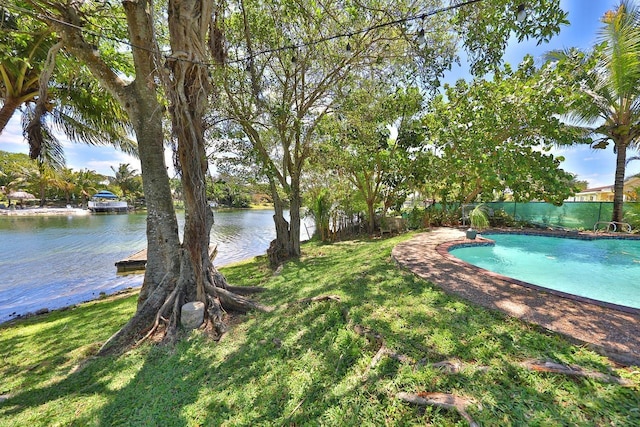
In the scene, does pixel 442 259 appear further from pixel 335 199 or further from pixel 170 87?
pixel 335 199

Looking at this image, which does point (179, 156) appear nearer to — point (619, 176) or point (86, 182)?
point (619, 176)

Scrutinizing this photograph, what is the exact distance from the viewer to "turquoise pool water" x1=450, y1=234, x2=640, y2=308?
A: 17.7 ft

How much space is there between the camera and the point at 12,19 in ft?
17.8

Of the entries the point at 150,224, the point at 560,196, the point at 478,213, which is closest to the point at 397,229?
the point at 478,213

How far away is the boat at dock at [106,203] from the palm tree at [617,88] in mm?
49295

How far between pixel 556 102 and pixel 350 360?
26.1ft

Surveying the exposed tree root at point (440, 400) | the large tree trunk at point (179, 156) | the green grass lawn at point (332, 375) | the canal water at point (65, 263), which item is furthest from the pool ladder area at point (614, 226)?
the canal water at point (65, 263)

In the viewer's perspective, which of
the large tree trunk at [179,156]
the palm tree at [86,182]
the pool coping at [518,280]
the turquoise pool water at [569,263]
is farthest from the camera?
the palm tree at [86,182]

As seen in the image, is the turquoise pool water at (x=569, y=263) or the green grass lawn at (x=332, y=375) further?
the turquoise pool water at (x=569, y=263)

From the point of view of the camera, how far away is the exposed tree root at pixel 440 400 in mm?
1824

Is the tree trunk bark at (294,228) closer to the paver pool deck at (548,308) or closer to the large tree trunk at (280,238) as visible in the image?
the large tree trunk at (280,238)

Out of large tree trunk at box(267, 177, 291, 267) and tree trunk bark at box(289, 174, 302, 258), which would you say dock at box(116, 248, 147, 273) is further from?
tree trunk bark at box(289, 174, 302, 258)

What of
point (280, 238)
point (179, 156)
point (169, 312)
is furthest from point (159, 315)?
point (280, 238)

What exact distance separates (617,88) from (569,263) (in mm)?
6192
